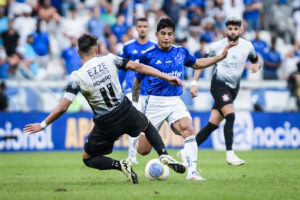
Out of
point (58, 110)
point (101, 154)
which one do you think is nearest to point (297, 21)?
point (101, 154)

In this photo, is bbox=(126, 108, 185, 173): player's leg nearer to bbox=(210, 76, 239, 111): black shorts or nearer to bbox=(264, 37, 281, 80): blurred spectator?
bbox=(210, 76, 239, 111): black shorts

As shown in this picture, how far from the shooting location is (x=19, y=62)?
19109 mm

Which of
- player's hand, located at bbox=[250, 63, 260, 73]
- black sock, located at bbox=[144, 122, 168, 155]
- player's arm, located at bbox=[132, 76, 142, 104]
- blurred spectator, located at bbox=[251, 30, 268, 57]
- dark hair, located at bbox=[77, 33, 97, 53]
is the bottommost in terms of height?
black sock, located at bbox=[144, 122, 168, 155]

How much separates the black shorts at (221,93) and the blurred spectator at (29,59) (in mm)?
7793

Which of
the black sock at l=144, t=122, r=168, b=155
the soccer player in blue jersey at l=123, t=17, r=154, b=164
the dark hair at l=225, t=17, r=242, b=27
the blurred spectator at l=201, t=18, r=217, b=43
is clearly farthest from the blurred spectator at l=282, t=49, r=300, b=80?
the black sock at l=144, t=122, r=168, b=155

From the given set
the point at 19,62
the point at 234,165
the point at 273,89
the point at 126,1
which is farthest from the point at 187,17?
the point at 234,165

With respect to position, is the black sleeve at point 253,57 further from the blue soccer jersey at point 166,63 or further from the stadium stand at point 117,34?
the stadium stand at point 117,34

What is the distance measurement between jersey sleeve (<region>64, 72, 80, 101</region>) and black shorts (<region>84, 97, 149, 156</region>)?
0.60 meters

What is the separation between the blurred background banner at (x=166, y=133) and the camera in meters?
18.7

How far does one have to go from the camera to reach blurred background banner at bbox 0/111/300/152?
61.3 feet

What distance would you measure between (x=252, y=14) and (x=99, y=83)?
1719 cm

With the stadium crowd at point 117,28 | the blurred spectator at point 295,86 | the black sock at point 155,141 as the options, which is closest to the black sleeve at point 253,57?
the black sock at point 155,141

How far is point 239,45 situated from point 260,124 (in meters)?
7.83

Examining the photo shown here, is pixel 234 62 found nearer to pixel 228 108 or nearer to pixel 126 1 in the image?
pixel 228 108
